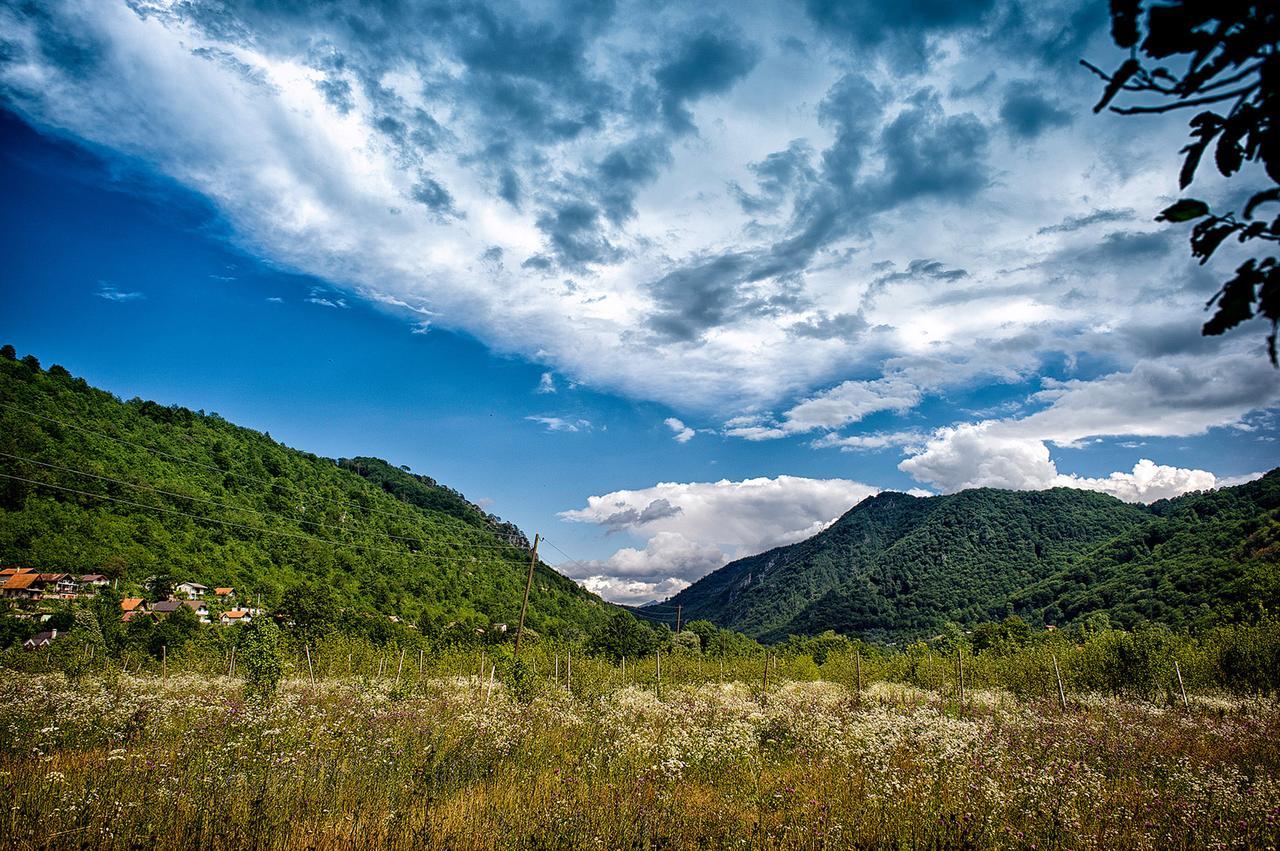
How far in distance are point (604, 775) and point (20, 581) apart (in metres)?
84.6

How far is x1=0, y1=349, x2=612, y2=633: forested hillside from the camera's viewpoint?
2327 inches

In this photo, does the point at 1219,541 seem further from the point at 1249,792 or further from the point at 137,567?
the point at 137,567

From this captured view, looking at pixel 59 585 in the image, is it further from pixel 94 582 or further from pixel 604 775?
pixel 604 775

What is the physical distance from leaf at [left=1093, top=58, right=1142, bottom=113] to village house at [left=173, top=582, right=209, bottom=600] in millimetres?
78710

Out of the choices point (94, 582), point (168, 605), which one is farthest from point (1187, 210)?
point (94, 582)

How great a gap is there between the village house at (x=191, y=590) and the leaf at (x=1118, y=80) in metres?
78.7

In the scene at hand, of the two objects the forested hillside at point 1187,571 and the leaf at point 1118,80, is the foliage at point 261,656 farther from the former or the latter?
the forested hillside at point 1187,571

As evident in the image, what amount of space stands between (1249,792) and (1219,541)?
3118 inches

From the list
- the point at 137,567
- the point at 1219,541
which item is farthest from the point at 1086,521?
the point at 137,567

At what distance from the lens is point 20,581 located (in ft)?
199

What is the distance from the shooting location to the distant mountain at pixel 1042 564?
5219 centimetres

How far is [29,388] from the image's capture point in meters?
64.2

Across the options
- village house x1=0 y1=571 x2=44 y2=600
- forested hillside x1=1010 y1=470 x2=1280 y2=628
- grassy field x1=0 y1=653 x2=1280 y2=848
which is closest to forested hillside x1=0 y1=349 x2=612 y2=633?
village house x1=0 y1=571 x2=44 y2=600

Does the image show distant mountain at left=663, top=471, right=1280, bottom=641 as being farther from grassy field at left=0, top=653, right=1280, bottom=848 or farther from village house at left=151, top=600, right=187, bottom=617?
village house at left=151, top=600, right=187, bottom=617
